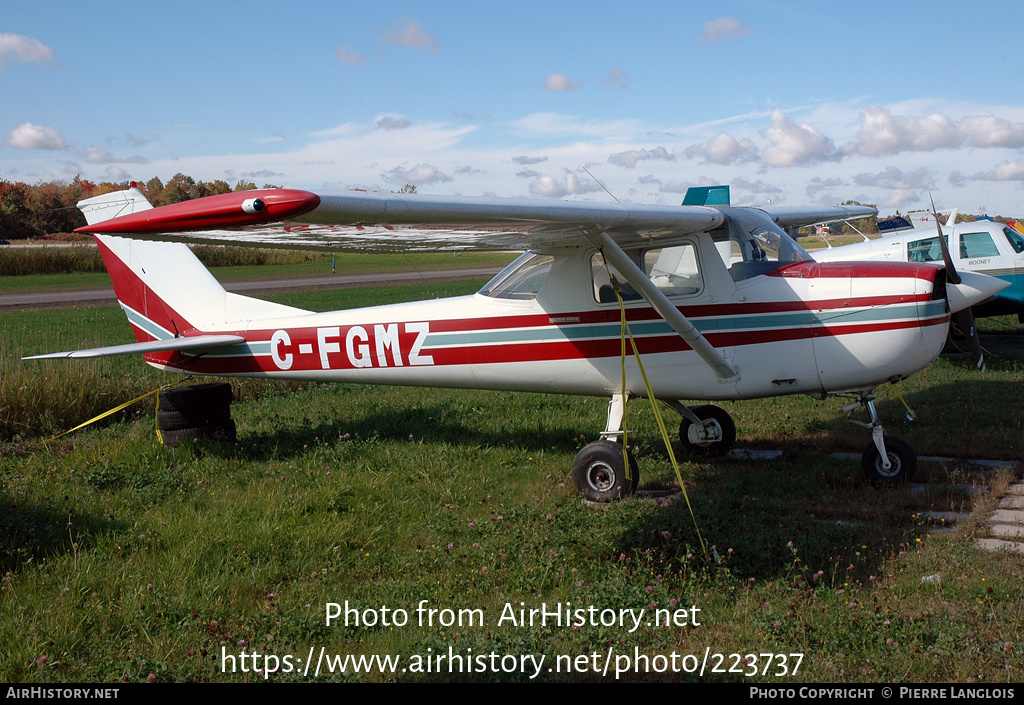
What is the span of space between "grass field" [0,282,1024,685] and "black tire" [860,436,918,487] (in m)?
0.16

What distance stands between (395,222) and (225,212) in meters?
1.02

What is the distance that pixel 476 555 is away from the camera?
5.01 m

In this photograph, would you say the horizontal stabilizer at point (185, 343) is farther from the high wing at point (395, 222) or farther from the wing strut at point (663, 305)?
the wing strut at point (663, 305)

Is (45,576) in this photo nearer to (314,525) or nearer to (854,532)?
(314,525)

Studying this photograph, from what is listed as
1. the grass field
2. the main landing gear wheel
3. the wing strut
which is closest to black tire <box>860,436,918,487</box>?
the grass field

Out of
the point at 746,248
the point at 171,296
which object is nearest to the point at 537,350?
the point at 746,248

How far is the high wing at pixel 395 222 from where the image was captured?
3406 mm

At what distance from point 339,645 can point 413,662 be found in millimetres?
468

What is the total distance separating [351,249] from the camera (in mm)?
5352

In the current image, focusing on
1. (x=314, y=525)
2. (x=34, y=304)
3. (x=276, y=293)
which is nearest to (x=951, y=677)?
(x=314, y=525)

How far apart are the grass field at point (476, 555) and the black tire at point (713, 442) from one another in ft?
0.92

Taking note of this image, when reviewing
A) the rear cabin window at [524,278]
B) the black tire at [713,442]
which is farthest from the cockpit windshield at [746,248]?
the black tire at [713,442]

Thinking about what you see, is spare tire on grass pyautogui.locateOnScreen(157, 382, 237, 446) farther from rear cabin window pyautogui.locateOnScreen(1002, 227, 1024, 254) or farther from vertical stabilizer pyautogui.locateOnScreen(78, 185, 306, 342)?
rear cabin window pyautogui.locateOnScreen(1002, 227, 1024, 254)

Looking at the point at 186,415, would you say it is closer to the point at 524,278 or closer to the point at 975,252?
the point at 524,278
